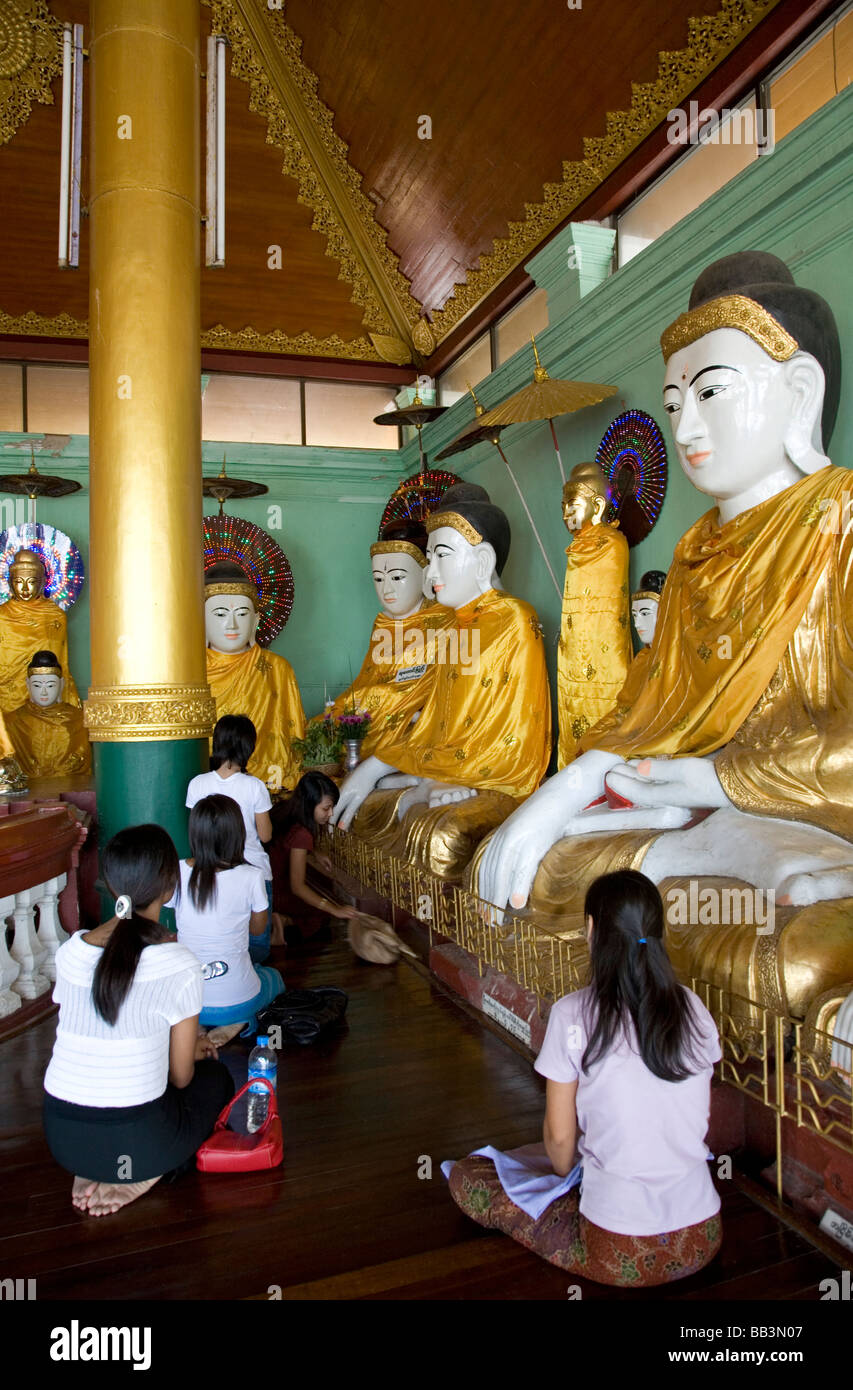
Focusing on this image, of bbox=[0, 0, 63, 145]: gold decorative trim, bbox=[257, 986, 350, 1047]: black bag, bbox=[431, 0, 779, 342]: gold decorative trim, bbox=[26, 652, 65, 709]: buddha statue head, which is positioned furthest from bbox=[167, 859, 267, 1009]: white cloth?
bbox=[0, 0, 63, 145]: gold decorative trim

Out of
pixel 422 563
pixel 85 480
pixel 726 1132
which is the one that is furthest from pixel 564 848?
pixel 85 480

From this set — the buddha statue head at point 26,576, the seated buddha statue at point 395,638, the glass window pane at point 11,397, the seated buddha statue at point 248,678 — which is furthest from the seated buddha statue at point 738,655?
the glass window pane at point 11,397

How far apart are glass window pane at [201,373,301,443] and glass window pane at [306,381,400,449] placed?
5.7 inches

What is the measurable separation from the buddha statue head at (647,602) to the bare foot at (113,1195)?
320cm

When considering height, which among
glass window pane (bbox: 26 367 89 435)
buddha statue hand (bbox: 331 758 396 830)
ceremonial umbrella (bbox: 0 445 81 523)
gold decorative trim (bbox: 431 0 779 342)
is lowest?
buddha statue hand (bbox: 331 758 396 830)

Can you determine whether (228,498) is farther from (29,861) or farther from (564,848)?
(564,848)

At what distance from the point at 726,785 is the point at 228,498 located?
580 centimetres

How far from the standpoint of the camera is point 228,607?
7.00 meters

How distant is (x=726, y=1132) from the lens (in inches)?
87.8

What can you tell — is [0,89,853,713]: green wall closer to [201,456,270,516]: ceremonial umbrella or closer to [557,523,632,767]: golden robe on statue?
[557,523,632,767]: golden robe on statue

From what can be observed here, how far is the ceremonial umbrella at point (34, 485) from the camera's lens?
6.96m

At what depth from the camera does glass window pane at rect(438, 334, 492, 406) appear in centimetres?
725

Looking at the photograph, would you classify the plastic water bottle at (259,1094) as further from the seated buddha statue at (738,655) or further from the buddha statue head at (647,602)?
the buddha statue head at (647,602)

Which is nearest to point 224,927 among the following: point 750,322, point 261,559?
point 750,322
